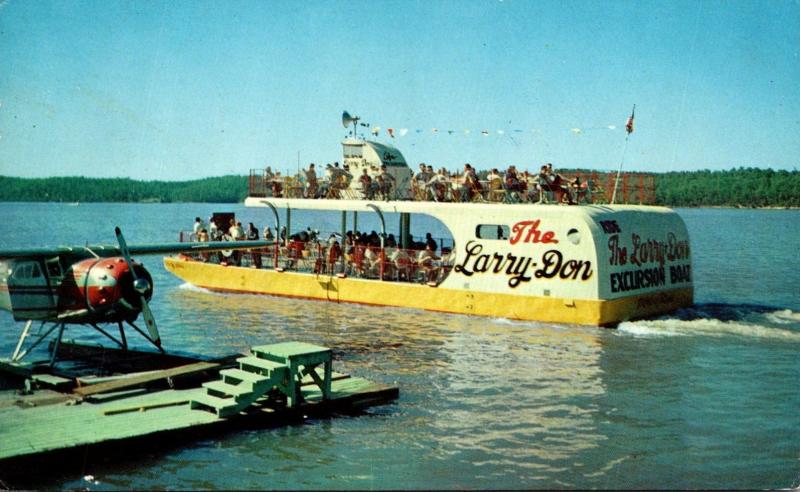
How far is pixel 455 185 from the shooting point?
2558 cm

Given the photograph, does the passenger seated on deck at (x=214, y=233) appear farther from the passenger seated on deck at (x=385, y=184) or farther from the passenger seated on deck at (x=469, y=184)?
the passenger seated on deck at (x=469, y=184)

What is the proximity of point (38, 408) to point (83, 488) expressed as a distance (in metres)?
2.99

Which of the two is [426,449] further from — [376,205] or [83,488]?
[376,205]

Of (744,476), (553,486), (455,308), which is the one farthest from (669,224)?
(553,486)

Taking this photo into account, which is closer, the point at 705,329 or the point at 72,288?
the point at 72,288

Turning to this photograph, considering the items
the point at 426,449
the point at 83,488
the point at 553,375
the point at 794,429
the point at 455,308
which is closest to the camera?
the point at 83,488

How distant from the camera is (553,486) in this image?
34.6 feet

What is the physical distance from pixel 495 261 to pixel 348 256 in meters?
6.41

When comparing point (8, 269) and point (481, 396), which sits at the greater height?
point (8, 269)

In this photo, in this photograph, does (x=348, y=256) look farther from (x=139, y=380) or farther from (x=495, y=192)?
(x=139, y=380)

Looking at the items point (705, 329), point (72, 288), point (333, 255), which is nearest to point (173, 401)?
point (72, 288)

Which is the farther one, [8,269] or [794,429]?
[8,269]

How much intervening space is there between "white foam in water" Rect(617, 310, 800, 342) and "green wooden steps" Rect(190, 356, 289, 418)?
11.8 m

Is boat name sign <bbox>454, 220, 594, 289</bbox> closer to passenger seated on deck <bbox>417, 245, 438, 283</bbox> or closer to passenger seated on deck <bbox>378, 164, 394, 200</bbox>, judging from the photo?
passenger seated on deck <bbox>417, 245, 438, 283</bbox>
